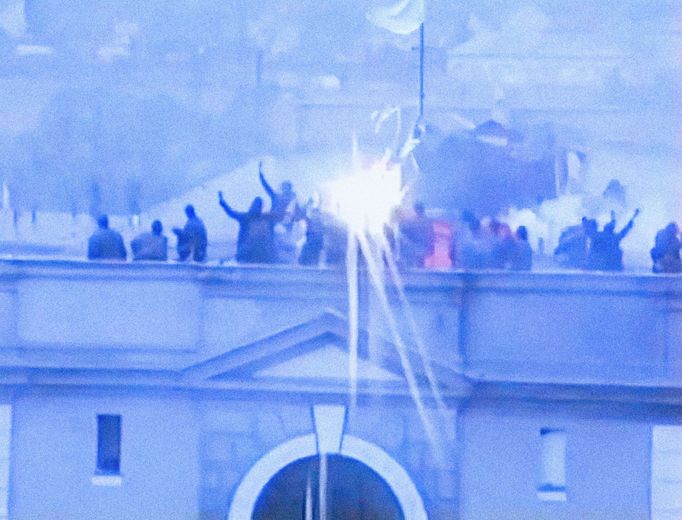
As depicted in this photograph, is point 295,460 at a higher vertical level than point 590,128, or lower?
lower

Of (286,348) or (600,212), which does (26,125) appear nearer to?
(286,348)

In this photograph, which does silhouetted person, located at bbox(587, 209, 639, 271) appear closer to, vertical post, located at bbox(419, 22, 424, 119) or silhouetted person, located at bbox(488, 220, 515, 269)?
silhouetted person, located at bbox(488, 220, 515, 269)

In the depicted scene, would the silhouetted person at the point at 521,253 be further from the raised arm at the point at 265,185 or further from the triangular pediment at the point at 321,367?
the raised arm at the point at 265,185

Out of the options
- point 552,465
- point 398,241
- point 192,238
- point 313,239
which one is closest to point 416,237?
point 398,241

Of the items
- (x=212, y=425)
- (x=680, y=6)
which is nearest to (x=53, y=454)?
(x=212, y=425)

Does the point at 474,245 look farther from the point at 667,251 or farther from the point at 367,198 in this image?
the point at 667,251

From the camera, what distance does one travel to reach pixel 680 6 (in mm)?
5453

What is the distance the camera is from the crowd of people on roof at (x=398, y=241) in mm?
5348

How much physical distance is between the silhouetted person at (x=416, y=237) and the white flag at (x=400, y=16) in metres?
0.61

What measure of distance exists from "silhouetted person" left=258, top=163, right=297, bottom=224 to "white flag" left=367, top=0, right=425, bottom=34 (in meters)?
0.63

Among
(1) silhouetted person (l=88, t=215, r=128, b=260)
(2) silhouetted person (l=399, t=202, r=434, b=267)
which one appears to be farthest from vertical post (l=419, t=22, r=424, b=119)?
(1) silhouetted person (l=88, t=215, r=128, b=260)

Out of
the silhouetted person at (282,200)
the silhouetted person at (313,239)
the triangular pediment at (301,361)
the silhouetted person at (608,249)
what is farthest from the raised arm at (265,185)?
the silhouetted person at (608,249)

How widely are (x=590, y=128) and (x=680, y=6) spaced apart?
20.6 inches

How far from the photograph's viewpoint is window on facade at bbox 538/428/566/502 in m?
5.36
